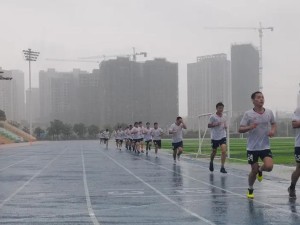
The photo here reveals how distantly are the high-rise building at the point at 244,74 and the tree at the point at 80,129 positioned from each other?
3496 centimetres

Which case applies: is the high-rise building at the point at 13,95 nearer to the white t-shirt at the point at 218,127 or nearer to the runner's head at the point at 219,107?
the white t-shirt at the point at 218,127

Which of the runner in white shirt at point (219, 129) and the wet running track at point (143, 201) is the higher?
the runner in white shirt at point (219, 129)

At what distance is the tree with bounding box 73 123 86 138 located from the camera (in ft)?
386

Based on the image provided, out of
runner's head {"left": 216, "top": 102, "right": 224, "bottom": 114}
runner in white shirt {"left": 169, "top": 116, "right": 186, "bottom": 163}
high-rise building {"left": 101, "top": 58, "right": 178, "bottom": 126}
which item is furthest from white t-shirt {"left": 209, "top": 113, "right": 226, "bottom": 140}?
high-rise building {"left": 101, "top": 58, "right": 178, "bottom": 126}

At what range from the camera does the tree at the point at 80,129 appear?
118 m

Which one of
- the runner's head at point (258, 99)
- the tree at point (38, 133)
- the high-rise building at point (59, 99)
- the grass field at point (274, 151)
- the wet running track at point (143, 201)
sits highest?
the high-rise building at point (59, 99)

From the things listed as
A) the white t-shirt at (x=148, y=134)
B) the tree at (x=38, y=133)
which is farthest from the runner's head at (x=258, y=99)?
the tree at (x=38, y=133)

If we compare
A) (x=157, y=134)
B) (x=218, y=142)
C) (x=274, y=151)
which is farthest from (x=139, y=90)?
(x=218, y=142)

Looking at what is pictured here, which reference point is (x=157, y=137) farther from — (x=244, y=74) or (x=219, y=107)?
(x=244, y=74)

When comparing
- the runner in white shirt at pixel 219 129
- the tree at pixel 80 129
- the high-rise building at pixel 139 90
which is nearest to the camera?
the runner in white shirt at pixel 219 129

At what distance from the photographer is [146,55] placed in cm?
16962

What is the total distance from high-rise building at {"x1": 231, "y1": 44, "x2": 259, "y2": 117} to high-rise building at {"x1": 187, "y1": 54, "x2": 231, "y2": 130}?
196cm

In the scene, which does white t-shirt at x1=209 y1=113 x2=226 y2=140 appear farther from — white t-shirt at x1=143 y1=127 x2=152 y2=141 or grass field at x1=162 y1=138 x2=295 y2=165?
white t-shirt at x1=143 y1=127 x2=152 y2=141

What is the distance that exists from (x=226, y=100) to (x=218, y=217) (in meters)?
84.4
